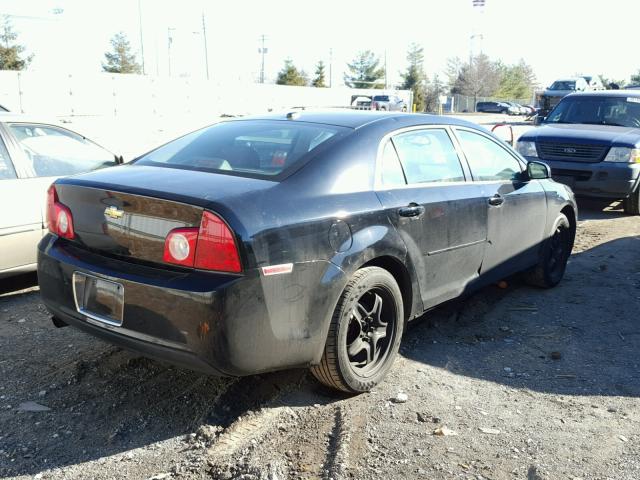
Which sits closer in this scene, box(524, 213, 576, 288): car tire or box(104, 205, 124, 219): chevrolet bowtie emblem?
box(104, 205, 124, 219): chevrolet bowtie emblem

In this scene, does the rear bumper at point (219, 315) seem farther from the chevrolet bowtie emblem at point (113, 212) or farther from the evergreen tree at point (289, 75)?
the evergreen tree at point (289, 75)

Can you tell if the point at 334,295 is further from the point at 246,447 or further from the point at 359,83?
the point at 359,83

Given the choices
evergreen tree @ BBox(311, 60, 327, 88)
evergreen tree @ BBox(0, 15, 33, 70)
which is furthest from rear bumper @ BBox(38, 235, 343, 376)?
evergreen tree @ BBox(311, 60, 327, 88)

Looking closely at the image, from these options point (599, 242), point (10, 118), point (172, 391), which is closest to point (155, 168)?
point (172, 391)

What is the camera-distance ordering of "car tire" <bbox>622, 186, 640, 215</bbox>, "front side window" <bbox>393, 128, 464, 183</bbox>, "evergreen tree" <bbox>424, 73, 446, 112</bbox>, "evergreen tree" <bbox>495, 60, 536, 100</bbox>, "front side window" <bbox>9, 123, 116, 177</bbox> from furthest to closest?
"evergreen tree" <bbox>495, 60, 536, 100</bbox> < "evergreen tree" <bbox>424, 73, 446, 112</bbox> < "car tire" <bbox>622, 186, 640, 215</bbox> < "front side window" <bbox>9, 123, 116, 177</bbox> < "front side window" <bbox>393, 128, 464, 183</bbox>

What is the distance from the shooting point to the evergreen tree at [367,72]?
91.4 metres

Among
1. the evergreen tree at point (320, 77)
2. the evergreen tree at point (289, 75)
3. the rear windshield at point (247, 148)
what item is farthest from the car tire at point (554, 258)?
the evergreen tree at point (320, 77)

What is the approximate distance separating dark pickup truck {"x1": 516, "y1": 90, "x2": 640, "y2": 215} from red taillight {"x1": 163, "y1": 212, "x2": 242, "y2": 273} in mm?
7755

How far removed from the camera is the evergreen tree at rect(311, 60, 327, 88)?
2977 inches

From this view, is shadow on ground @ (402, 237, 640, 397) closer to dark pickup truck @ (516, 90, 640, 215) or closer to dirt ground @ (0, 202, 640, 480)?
dirt ground @ (0, 202, 640, 480)

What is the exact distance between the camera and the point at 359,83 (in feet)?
300

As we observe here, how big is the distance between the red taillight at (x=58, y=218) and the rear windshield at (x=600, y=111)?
30.5 ft

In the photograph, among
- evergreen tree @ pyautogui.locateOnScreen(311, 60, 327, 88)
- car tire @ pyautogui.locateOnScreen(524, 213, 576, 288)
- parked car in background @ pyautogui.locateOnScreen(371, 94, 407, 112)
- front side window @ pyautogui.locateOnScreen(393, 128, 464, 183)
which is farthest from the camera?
evergreen tree @ pyautogui.locateOnScreen(311, 60, 327, 88)

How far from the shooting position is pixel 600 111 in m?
10.7
